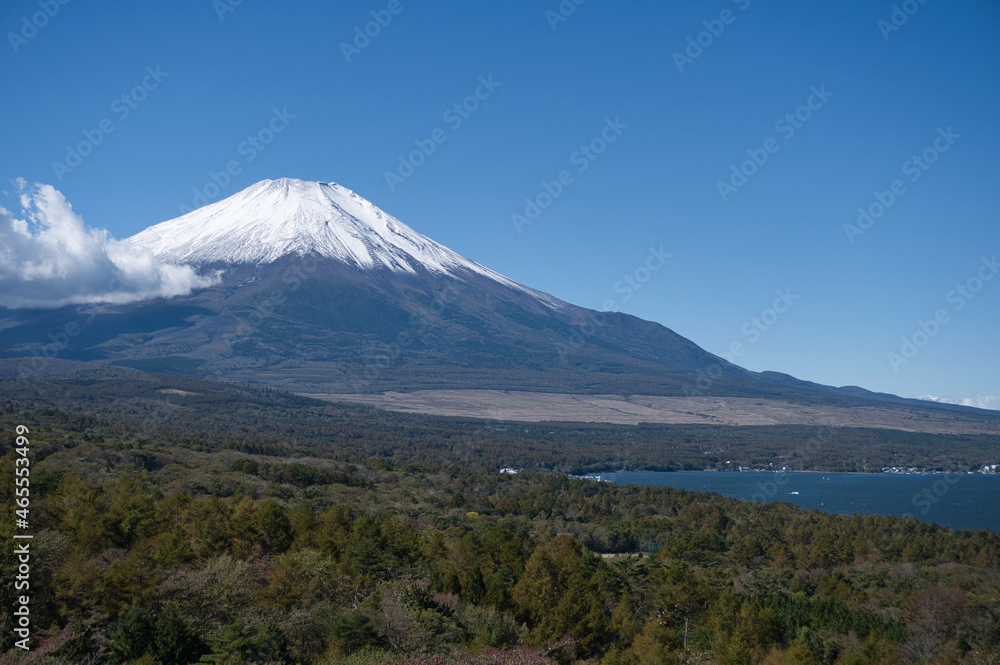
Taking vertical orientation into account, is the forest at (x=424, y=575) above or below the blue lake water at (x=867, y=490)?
above

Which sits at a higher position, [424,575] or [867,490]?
[424,575]

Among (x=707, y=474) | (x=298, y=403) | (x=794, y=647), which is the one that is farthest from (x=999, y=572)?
(x=298, y=403)

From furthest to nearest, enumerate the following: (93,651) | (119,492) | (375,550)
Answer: (119,492), (375,550), (93,651)

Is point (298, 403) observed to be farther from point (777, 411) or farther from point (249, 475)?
point (777, 411)

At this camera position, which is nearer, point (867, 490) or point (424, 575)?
→ point (424, 575)
